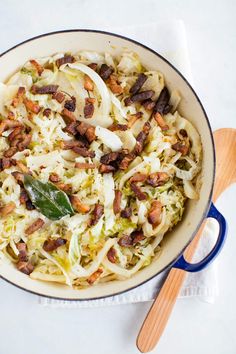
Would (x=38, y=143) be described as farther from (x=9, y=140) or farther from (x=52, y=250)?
(x=52, y=250)

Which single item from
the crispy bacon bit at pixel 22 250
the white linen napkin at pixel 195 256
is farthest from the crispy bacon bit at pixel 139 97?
the crispy bacon bit at pixel 22 250

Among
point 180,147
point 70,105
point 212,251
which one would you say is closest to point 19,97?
point 70,105

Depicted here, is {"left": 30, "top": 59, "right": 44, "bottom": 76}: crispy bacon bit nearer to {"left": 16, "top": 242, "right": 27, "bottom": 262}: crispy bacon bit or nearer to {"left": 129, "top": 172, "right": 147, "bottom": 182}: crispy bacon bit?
{"left": 129, "top": 172, "right": 147, "bottom": 182}: crispy bacon bit

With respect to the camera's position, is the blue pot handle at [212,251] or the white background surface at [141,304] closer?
the blue pot handle at [212,251]

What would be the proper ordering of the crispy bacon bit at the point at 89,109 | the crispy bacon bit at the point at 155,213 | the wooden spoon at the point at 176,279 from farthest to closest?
the wooden spoon at the point at 176,279
the crispy bacon bit at the point at 89,109
the crispy bacon bit at the point at 155,213

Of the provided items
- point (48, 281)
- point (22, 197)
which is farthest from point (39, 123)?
point (48, 281)

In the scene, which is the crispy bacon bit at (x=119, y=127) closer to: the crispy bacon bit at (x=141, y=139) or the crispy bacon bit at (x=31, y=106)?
the crispy bacon bit at (x=141, y=139)

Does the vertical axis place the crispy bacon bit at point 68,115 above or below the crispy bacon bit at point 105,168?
above
